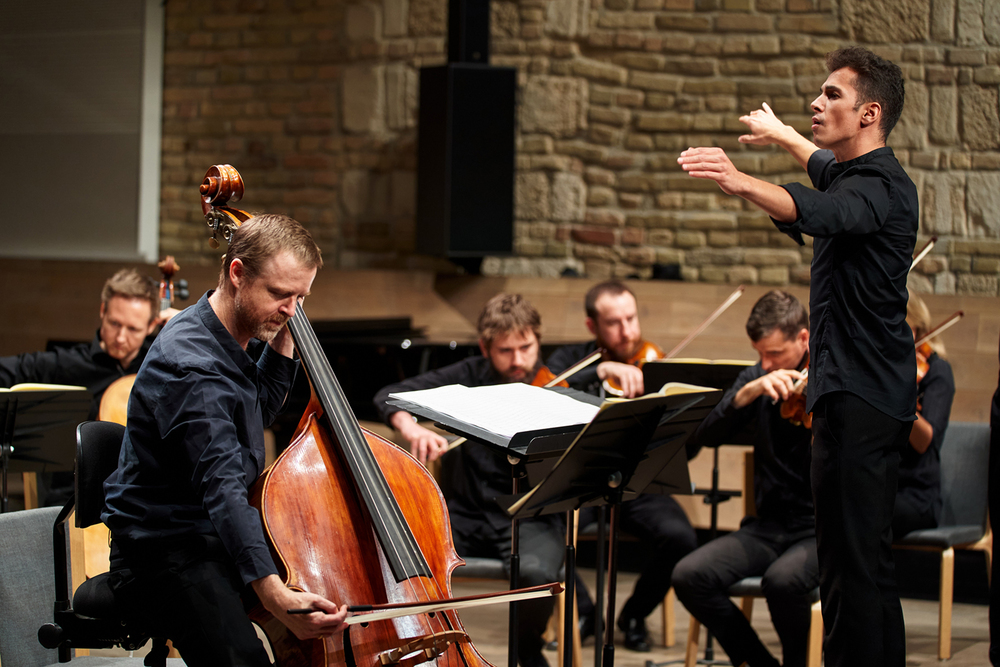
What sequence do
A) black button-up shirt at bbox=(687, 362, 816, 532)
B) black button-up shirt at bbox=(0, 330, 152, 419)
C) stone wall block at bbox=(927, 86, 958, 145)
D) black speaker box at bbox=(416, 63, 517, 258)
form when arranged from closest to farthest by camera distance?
black button-up shirt at bbox=(687, 362, 816, 532) < black button-up shirt at bbox=(0, 330, 152, 419) < black speaker box at bbox=(416, 63, 517, 258) < stone wall block at bbox=(927, 86, 958, 145)

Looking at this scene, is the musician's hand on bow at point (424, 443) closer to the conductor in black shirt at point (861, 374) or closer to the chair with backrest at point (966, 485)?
the conductor in black shirt at point (861, 374)

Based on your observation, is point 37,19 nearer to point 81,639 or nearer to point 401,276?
point 401,276

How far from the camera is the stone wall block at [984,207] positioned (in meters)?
4.95

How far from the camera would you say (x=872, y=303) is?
1812 millimetres

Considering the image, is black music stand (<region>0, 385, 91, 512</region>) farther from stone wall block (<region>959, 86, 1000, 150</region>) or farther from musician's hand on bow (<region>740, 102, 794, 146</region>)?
stone wall block (<region>959, 86, 1000, 150</region>)

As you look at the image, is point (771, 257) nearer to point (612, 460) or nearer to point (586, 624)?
point (586, 624)

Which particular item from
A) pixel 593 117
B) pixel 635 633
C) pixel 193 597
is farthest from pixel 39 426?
pixel 593 117

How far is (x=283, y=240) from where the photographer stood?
1600 mm

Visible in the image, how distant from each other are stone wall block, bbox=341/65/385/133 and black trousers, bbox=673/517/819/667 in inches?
150

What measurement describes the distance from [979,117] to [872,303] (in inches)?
150

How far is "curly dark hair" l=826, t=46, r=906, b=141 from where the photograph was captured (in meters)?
1.82

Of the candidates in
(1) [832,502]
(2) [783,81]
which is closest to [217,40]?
A: (2) [783,81]

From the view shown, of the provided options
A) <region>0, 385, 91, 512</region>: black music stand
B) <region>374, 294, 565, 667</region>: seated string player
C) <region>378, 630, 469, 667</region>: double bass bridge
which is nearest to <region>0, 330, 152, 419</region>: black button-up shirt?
<region>0, 385, 91, 512</region>: black music stand

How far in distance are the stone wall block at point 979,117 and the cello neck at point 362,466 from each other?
14.4ft
